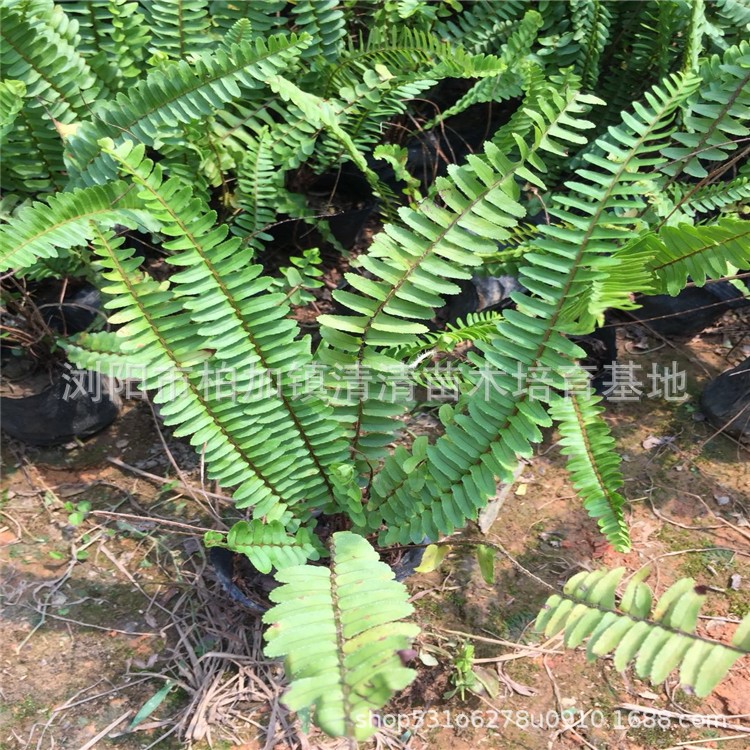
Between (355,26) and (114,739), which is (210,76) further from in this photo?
(114,739)

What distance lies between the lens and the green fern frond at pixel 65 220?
1465 mm

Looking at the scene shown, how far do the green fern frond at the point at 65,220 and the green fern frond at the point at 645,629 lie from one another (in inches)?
48.7

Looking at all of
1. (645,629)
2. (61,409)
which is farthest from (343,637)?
(61,409)

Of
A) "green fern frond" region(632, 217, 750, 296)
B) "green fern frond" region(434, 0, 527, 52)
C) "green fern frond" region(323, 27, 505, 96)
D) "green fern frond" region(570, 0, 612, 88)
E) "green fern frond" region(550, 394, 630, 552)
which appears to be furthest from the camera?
"green fern frond" region(434, 0, 527, 52)

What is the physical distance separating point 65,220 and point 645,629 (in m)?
1.50

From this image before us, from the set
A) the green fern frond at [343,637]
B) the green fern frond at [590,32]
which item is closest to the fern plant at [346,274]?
the green fern frond at [343,637]

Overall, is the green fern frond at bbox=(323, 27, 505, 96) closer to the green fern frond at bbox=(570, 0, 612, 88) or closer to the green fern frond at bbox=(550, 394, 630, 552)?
the green fern frond at bbox=(570, 0, 612, 88)

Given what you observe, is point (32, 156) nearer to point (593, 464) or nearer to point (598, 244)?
point (598, 244)

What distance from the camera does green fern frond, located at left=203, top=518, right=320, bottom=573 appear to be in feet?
4.65

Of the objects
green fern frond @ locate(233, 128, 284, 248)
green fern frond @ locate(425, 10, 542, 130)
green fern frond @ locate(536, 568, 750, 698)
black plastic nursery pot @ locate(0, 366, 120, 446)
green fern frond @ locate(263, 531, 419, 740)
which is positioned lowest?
black plastic nursery pot @ locate(0, 366, 120, 446)

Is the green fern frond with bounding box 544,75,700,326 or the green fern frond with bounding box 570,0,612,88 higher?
the green fern frond with bounding box 570,0,612,88

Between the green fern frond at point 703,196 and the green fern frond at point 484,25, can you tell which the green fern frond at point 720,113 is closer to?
the green fern frond at point 703,196

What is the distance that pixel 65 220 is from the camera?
154 cm

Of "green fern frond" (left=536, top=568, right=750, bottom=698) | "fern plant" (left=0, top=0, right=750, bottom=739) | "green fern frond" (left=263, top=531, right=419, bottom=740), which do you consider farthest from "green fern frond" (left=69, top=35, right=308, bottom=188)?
"green fern frond" (left=536, top=568, right=750, bottom=698)
